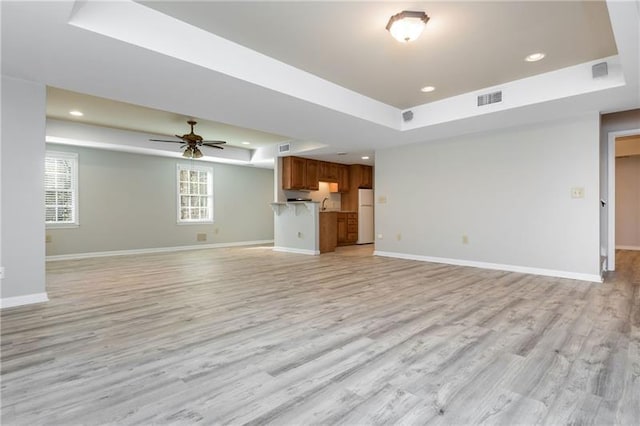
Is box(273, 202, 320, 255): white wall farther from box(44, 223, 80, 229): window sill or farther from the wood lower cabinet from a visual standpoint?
box(44, 223, 80, 229): window sill

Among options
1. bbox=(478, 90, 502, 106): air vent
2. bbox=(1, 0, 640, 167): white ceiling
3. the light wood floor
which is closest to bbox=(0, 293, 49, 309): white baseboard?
the light wood floor

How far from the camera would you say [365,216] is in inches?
390

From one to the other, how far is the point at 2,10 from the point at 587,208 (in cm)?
636

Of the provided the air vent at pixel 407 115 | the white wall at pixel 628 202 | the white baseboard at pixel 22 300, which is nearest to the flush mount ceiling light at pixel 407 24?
the air vent at pixel 407 115

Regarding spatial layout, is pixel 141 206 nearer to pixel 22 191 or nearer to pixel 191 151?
pixel 191 151

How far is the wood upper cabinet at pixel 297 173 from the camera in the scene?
26.6ft

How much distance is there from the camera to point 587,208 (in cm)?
446

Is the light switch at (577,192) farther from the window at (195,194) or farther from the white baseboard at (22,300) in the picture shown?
the window at (195,194)

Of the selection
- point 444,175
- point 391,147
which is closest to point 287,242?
point 391,147

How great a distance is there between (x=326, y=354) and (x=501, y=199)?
173 inches

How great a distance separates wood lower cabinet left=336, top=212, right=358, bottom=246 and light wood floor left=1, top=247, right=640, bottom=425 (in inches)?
200

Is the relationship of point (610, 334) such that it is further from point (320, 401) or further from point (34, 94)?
point (34, 94)

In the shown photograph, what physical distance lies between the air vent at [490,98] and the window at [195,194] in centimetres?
693

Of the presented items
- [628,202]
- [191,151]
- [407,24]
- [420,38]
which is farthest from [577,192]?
[191,151]
